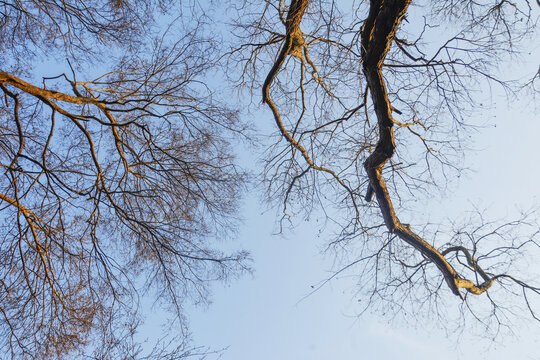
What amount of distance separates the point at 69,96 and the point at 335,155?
4.12 m

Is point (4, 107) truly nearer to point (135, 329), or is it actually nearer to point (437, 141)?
point (135, 329)

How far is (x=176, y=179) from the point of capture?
5922mm

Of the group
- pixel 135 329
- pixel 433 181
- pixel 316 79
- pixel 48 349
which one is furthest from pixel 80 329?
pixel 433 181

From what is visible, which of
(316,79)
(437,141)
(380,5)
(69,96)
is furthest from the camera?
→ (316,79)

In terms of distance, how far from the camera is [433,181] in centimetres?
579

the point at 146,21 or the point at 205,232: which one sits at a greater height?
the point at 146,21

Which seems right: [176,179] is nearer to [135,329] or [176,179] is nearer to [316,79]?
[135,329]

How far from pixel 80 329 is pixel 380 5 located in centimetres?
576

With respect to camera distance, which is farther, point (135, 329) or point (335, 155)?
point (335, 155)

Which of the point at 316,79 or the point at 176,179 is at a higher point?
the point at 316,79

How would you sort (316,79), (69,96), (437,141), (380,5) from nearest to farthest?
(380,5) < (69,96) < (437,141) < (316,79)

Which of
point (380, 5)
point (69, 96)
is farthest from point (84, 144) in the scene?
point (380, 5)

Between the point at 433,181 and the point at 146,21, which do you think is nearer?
the point at 146,21

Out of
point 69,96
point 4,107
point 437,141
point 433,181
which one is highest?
point 4,107
